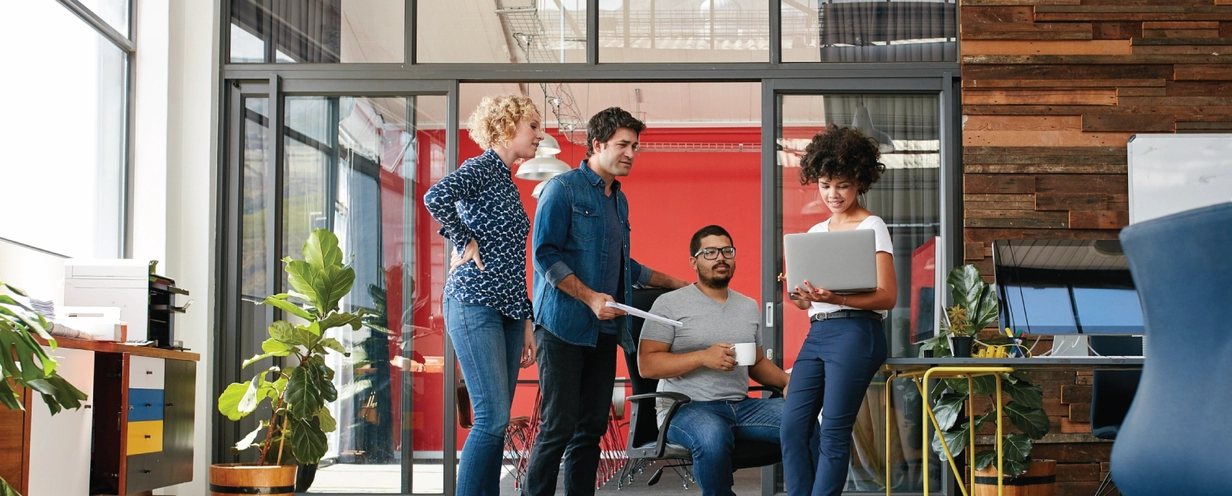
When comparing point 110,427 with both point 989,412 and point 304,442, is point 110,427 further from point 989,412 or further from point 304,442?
point 989,412

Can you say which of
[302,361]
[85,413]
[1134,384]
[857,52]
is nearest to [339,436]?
[302,361]

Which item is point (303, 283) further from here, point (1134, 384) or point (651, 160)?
point (651, 160)

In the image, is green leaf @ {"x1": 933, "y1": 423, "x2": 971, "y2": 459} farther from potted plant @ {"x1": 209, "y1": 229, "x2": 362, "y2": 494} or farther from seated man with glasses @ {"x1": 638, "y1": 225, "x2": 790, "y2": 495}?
potted plant @ {"x1": 209, "y1": 229, "x2": 362, "y2": 494}

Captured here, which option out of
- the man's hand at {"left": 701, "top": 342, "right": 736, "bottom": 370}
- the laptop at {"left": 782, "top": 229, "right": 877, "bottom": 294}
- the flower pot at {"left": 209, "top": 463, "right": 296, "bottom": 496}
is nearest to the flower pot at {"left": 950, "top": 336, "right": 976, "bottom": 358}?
the laptop at {"left": 782, "top": 229, "right": 877, "bottom": 294}

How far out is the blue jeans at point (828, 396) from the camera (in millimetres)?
3051

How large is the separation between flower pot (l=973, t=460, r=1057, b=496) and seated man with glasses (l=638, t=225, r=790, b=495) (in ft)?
3.17

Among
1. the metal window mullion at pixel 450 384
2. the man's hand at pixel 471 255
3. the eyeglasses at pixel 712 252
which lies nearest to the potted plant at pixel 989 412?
the eyeglasses at pixel 712 252

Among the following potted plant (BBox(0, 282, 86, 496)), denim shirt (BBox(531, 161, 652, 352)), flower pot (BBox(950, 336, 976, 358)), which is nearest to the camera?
potted plant (BBox(0, 282, 86, 496))

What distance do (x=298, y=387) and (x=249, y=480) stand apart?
40 centimetres

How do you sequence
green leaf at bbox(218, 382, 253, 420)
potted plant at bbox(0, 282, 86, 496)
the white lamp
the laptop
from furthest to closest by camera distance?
the white lamp < green leaf at bbox(218, 382, 253, 420) < the laptop < potted plant at bbox(0, 282, 86, 496)

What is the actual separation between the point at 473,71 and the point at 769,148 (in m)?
1.37

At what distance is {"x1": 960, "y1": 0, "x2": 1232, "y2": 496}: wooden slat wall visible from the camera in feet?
16.1

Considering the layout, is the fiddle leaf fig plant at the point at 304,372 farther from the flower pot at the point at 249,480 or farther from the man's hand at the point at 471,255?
the man's hand at the point at 471,255

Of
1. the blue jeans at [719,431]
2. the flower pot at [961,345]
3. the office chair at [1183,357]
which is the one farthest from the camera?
the blue jeans at [719,431]
